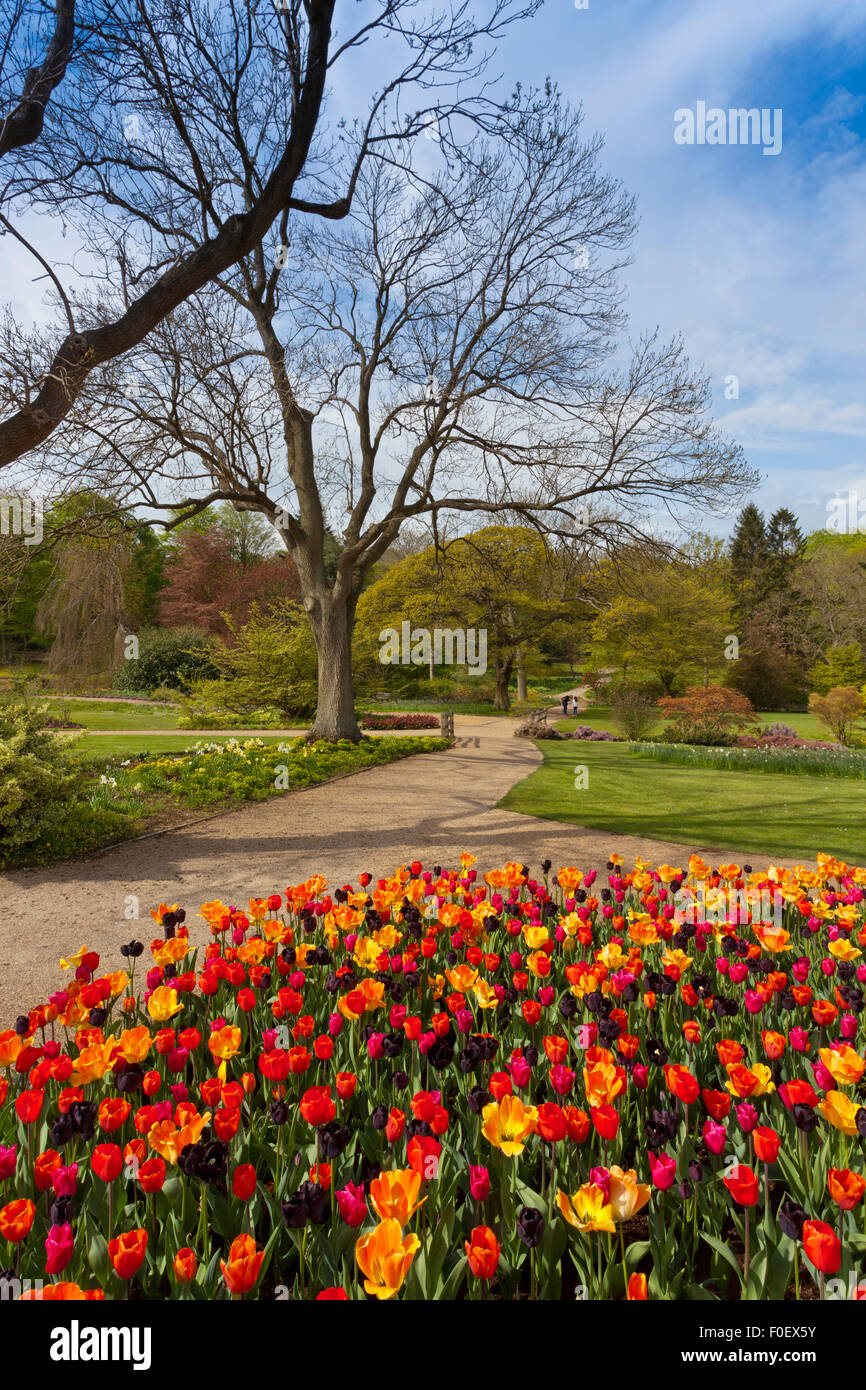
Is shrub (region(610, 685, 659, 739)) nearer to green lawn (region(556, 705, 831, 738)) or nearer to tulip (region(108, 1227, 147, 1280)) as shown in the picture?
green lawn (region(556, 705, 831, 738))

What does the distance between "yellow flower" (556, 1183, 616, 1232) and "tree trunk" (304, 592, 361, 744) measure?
1304cm

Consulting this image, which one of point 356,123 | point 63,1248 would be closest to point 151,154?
point 356,123

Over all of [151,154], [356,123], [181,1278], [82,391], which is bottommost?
[181,1278]

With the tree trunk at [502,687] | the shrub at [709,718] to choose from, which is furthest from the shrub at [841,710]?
the tree trunk at [502,687]

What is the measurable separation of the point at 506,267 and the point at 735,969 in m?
13.1

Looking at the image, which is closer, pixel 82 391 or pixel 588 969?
pixel 588 969

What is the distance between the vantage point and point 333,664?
1420cm

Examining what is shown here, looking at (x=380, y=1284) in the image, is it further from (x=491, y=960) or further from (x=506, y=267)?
(x=506, y=267)

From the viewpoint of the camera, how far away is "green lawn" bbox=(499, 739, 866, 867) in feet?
24.8

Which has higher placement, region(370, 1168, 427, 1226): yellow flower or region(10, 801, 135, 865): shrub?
region(370, 1168, 427, 1226): yellow flower

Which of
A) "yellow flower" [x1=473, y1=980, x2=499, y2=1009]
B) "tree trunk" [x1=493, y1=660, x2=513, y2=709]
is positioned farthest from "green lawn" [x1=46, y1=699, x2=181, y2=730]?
"yellow flower" [x1=473, y1=980, x2=499, y2=1009]

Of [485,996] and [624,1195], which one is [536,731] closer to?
[485,996]

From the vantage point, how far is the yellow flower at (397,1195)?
4.16 feet

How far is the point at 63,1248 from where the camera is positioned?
4.02 feet
